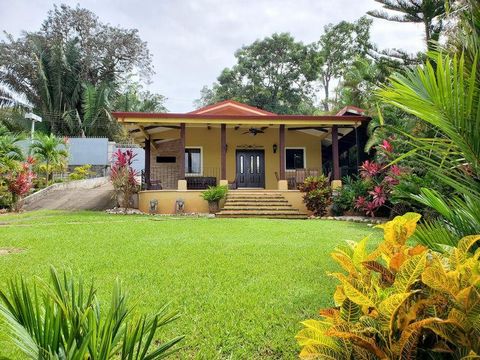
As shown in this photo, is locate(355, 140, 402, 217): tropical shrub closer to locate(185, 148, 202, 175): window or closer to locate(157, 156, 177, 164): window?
locate(185, 148, 202, 175): window

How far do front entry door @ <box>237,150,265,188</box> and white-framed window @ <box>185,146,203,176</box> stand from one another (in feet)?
6.26

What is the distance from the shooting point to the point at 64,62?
2822 cm

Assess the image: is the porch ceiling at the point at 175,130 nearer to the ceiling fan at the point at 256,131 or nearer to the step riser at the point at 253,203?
the ceiling fan at the point at 256,131

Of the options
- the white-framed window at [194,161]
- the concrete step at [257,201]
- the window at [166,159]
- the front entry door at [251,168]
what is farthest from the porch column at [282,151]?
the window at [166,159]

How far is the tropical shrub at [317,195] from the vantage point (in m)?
12.6

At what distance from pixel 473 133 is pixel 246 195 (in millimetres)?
12376

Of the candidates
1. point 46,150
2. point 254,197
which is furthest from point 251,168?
point 46,150

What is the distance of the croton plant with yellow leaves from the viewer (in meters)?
1.20

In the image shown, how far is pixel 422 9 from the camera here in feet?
37.9

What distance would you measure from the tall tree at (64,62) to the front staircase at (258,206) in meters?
19.5

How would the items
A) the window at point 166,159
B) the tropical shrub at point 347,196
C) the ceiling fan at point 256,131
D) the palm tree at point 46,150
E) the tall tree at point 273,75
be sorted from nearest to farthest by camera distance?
the tropical shrub at point 347,196, the palm tree at point 46,150, the ceiling fan at point 256,131, the window at point 166,159, the tall tree at point 273,75

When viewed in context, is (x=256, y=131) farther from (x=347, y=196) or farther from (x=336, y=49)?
(x=336, y=49)

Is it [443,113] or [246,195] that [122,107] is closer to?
[246,195]

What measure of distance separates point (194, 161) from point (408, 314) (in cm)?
1672
